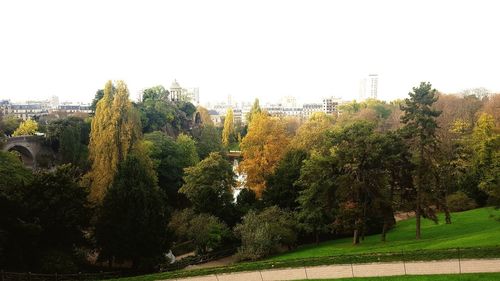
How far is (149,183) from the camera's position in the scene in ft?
79.0

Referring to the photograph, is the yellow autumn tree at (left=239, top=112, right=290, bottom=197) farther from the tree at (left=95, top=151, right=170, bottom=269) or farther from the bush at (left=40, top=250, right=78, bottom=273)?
the bush at (left=40, top=250, right=78, bottom=273)

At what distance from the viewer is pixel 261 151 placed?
1373 inches

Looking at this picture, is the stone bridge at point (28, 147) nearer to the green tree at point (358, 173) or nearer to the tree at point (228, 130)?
the tree at point (228, 130)

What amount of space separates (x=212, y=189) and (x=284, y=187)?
4.83 meters

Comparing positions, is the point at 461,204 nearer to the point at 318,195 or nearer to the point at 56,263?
the point at 318,195

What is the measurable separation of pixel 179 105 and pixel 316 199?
4894cm

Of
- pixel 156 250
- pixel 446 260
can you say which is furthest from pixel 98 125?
pixel 446 260

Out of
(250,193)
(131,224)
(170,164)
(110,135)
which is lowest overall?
(131,224)

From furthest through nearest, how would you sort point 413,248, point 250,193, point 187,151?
point 187,151, point 250,193, point 413,248

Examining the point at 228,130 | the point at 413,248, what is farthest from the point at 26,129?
the point at 413,248

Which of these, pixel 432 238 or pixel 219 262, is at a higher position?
pixel 432 238

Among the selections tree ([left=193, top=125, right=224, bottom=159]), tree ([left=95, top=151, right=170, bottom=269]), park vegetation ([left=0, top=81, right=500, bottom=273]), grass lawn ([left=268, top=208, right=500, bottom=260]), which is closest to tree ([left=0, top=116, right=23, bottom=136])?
tree ([left=193, top=125, right=224, bottom=159])

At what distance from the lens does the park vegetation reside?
69.4 ft

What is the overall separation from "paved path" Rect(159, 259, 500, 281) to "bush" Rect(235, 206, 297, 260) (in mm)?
8348
